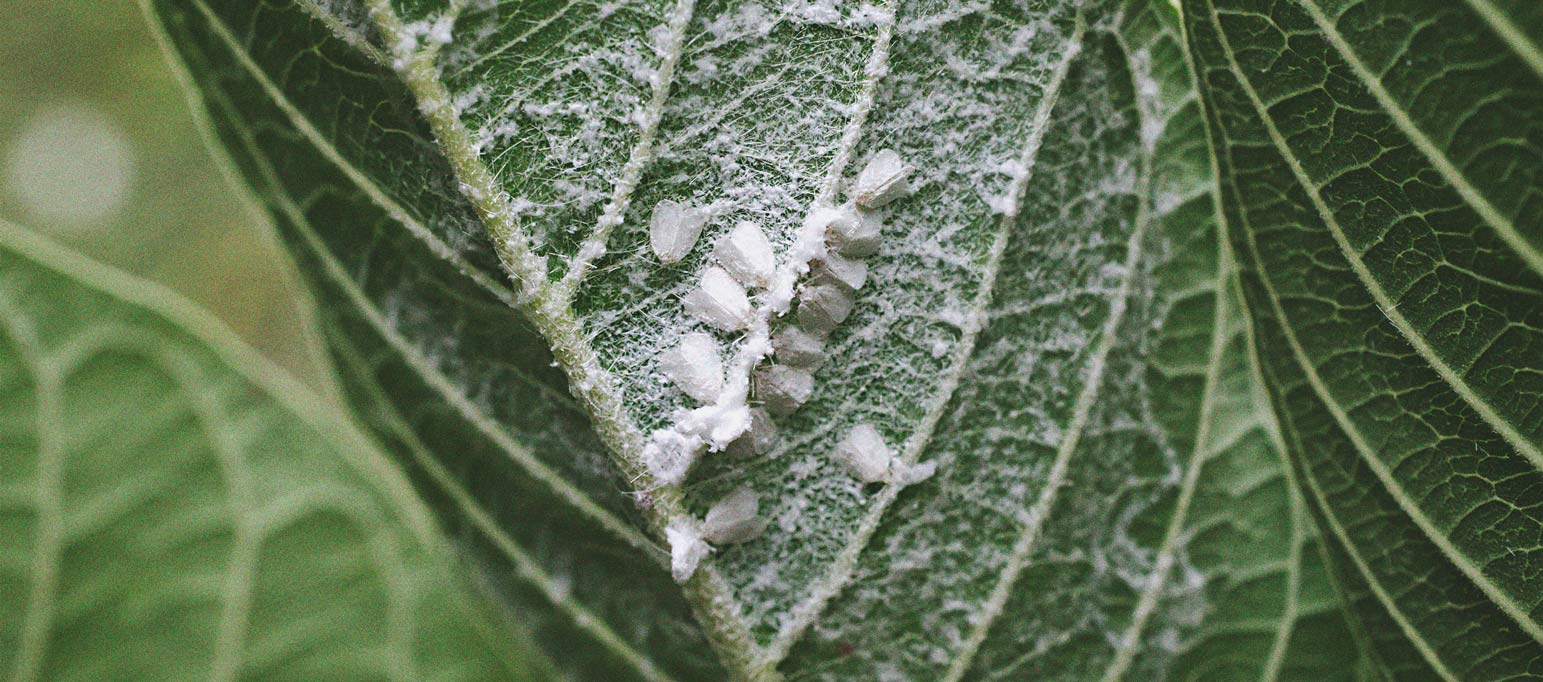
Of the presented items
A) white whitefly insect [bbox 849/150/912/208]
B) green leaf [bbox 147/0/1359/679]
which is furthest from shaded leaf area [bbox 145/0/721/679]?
white whitefly insect [bbox 849/150/912/208]

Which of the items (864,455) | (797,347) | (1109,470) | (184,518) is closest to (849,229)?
(797,347)

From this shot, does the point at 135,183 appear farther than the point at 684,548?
Yes

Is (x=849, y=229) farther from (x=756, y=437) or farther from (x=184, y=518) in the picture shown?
(x=184, y=518)

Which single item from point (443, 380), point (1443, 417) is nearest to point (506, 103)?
point (443, 380)

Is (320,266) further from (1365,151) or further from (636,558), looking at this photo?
(1365,151)

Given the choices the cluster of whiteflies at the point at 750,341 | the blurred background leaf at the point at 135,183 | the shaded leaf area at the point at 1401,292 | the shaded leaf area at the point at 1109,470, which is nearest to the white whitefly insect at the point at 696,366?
the cluster of whiteflies at the point at 750,341

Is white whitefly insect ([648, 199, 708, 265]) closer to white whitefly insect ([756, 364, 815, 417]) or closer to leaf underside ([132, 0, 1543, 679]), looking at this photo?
leaf underside ([132, 0, 1543, 679])

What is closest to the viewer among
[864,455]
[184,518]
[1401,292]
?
[1401,292]
